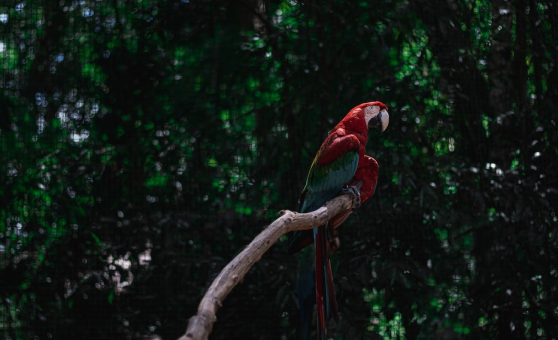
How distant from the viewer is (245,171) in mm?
1810

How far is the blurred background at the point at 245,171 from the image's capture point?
177cm

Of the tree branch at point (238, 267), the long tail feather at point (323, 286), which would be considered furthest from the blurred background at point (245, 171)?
the tree branch at point (238, 267)

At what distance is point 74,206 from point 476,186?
1.30 m

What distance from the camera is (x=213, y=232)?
5.92 feet

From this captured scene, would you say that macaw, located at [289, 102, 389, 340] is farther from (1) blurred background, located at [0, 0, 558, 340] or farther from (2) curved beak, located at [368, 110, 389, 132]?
(1) blurred background, located at [0, 0, 558, 340]

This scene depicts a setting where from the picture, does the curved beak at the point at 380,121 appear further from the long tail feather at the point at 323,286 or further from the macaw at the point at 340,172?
the long tail feather at the point at 323,286

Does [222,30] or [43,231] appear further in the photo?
[222,30]

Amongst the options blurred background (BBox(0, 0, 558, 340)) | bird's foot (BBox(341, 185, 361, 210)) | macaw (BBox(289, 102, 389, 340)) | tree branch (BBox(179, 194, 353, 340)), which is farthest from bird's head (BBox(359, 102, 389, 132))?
blurred background (BBox(0, 0, 558, 340))

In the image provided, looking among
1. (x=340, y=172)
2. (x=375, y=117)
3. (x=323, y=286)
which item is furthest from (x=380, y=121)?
(x=323, y=286)

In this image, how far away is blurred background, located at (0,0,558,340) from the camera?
1.77 metres

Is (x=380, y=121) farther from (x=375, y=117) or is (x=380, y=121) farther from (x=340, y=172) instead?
(x=340, y=172)

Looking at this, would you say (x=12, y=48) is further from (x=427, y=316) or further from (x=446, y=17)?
(x=427, y=316)

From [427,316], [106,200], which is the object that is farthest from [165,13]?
[427,316]

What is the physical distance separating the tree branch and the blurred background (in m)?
0.78
